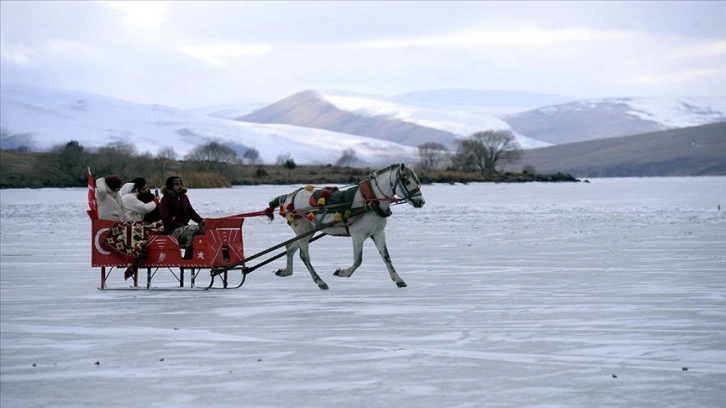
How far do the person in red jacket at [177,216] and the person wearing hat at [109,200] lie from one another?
0.53 metres

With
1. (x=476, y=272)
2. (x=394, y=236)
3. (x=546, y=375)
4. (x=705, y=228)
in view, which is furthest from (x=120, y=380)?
(x=705, y=228)

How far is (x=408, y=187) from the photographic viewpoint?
1404 centimetres

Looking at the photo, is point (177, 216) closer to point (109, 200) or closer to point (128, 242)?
point (128, 242)

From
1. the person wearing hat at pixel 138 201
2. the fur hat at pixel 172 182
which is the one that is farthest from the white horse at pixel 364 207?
the person wearing hat at pixel 138 201

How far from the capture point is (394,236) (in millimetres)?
24969

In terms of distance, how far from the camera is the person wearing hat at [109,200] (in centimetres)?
1435

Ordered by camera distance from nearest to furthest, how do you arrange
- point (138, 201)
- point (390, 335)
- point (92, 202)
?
point (390, 335) → point (92, 202) → point (138, 201)

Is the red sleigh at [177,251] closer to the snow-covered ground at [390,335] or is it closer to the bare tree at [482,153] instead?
the snow-covered ground at [390,335]

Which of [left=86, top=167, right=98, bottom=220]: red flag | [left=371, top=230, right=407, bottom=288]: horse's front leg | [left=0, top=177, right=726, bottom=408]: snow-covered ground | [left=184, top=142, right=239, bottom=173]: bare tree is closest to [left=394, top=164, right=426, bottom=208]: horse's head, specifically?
[left=371, top=230, right=407, bottom=288]: horse's front leg

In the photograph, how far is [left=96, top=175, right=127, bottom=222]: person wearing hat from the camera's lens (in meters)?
14.4

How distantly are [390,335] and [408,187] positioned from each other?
419 centimetres

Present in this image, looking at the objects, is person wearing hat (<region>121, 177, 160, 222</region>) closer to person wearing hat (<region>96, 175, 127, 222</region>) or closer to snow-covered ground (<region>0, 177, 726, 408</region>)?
person wearing hat (<region>96, 175, 127, 222</region>)

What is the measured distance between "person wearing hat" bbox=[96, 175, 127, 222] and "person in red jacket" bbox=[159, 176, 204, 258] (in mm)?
531

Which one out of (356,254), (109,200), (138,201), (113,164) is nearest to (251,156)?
(113,164)
